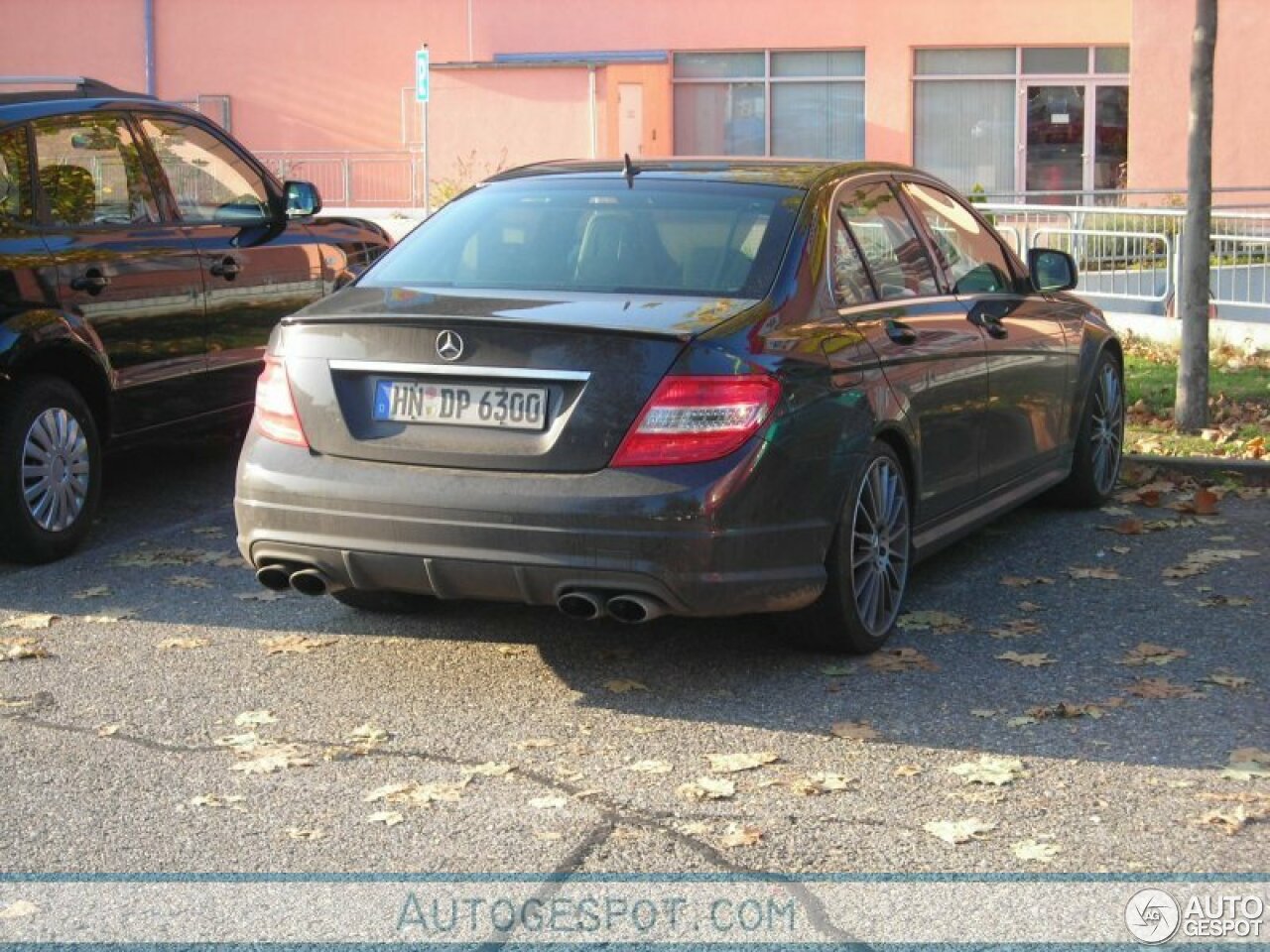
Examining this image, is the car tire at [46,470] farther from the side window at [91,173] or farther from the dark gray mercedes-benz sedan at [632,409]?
the dark gray mercedes-benz sedan at [632,409]

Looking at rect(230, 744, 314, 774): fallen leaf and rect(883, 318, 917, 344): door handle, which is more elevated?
rect(883, 318, 917, 344): door handle

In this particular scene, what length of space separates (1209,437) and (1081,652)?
179 inches

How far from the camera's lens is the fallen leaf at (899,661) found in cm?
622

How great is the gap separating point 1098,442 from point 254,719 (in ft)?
14.8

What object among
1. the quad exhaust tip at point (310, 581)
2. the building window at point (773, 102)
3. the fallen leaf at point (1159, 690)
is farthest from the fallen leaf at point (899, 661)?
the building window at point (773, 102)

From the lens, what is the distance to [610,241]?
6.39m

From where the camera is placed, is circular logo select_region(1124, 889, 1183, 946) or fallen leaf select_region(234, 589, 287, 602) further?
fallen leaf select_region(234, 589, 287, 602)

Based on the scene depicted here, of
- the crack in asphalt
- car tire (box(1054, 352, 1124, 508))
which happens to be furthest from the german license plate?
car tire (box(1054, 352, 1124, 508))

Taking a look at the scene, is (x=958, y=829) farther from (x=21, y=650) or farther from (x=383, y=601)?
(x=21, y=650)

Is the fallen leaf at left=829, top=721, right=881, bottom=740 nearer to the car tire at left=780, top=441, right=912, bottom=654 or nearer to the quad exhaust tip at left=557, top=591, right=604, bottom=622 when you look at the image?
the car tire at left=780, top=441, right=912, bottom=654

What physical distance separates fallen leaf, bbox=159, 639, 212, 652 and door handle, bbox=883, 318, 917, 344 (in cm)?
251

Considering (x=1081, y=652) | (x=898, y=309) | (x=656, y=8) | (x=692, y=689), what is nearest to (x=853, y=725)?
(x=692, y=689)

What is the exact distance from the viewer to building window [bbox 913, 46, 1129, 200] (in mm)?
30812

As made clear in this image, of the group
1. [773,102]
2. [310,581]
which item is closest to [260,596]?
[310,581]
